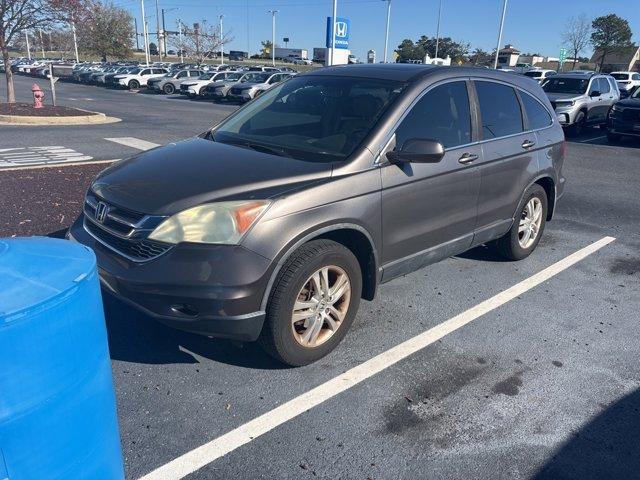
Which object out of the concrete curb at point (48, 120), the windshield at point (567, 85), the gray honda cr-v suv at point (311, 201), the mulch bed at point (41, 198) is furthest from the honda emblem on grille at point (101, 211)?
the windshield at point (567, 85)

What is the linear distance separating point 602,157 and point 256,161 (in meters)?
11.1

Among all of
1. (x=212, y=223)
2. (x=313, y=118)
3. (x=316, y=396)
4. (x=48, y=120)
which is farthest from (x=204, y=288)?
(x=48, y=120)

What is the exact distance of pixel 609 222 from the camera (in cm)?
687

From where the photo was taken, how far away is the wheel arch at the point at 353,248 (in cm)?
291

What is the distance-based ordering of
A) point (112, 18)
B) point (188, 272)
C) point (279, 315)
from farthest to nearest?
point (112, 18) → point (279, 315) → point (188, 272)

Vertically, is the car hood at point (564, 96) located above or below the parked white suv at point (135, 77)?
above

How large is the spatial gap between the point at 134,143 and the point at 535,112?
907cm

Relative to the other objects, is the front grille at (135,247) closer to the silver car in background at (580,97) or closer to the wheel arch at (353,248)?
the wheel arch at (353,248)

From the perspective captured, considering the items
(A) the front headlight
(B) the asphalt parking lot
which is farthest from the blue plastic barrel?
(A) the front headlight

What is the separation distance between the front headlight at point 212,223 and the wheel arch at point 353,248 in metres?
0.27

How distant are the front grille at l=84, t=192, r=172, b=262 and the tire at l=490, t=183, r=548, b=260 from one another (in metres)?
3.38

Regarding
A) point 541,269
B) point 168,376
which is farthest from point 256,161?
point 541,269

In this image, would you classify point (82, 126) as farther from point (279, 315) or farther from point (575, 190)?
point (279, 315)

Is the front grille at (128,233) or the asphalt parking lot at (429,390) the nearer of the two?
the asphalt parking lot at (429,390)
